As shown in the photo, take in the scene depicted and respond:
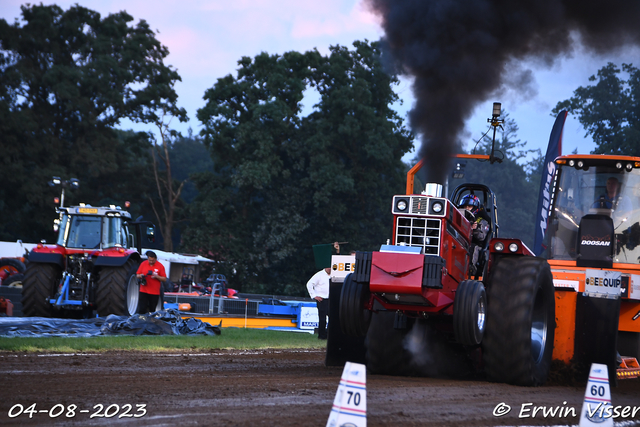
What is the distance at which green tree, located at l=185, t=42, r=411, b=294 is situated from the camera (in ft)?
142

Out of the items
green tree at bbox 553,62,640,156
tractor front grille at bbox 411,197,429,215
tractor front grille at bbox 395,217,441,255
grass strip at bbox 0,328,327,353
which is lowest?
grass strip at bbox 0,328,327,353

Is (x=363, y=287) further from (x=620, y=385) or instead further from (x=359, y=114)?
(x=359, y=114)

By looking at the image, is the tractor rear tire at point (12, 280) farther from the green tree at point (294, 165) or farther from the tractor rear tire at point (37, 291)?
the green tree at point (294, 165)

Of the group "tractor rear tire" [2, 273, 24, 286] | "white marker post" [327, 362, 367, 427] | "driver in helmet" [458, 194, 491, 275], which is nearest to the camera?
"white marker post" [327, 362, 367, 427]

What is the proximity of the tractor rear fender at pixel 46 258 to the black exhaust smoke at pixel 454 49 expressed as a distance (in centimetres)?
1079

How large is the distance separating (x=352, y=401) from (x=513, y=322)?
175 inches

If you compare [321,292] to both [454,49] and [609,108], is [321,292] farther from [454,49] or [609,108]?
[609,108]

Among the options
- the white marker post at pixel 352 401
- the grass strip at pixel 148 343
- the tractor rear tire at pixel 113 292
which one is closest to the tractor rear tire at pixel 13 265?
the tractor rear tire at pixel 113 292

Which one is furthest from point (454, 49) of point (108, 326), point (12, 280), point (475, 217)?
point (12, 280)

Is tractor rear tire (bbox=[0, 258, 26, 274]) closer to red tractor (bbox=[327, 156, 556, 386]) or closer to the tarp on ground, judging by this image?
the tarp on ground

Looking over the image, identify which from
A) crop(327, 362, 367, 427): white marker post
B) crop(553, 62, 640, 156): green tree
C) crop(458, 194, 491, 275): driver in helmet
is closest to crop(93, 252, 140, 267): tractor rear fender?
crop(458, 194, 491, 275): driver in helmet

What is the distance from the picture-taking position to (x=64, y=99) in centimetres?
4397

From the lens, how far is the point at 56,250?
18953mm

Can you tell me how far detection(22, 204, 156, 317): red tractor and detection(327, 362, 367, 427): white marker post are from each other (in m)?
13.8
